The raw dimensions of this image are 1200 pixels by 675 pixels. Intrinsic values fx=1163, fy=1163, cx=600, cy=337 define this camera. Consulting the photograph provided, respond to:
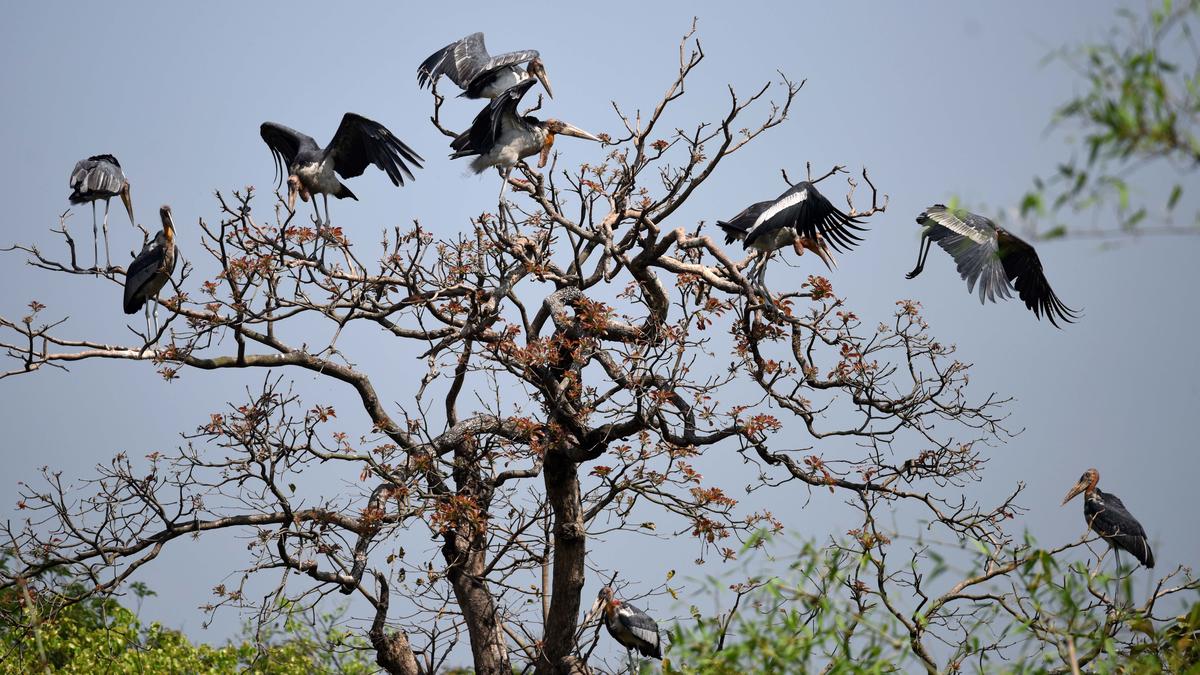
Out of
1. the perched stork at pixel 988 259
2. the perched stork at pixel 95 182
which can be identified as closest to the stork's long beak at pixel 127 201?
the perched stork at pixel 95 182

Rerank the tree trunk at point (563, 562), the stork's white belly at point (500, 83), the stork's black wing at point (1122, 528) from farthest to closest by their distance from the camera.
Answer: the stork's black wing at point (1122, 528), the stork's white belly at point (500, 83), the tree trunk at point (563, 562)

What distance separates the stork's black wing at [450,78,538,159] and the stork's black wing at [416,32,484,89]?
0.41 meters

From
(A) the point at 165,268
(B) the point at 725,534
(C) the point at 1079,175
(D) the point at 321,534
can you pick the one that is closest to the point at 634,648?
(B) the point at 725,534

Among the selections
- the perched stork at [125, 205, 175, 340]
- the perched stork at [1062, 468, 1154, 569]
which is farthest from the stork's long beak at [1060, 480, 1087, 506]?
the perched stork at [125, 205, 175, 340]

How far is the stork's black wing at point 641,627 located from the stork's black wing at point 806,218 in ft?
8.56

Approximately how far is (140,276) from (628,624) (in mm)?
4083

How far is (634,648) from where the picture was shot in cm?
807

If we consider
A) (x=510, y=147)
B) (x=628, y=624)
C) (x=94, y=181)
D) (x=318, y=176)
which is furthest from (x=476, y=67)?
(x=628, y=624)

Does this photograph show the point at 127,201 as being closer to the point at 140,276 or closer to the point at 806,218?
the point at 140,276

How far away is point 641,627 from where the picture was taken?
7855 millimetres

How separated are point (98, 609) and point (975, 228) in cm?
799

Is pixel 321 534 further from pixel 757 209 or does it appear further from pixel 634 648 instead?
pixel 757 209

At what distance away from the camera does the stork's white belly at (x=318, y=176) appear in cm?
855

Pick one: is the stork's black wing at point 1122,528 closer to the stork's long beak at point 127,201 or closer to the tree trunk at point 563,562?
the tree trunk at point 563,562
